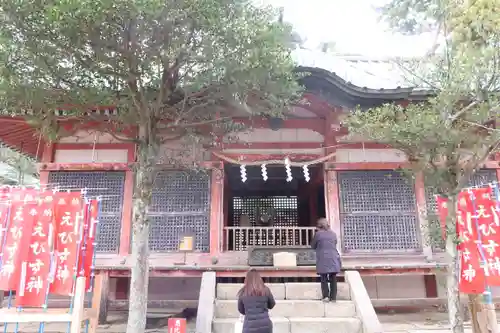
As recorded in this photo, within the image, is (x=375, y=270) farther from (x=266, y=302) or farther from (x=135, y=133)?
(x=135, y=133)

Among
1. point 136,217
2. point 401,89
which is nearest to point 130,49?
point 136,217

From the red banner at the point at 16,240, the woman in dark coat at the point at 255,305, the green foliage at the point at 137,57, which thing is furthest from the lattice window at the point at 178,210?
the woman in dark coat at the point at 255,305

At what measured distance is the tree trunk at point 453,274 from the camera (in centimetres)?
453

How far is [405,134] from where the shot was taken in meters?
4.89

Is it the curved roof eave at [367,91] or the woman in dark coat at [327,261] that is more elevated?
the curved roof eave at [367,91]

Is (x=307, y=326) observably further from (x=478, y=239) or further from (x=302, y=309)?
(x=478, y=239)

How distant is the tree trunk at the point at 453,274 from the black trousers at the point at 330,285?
225 cm

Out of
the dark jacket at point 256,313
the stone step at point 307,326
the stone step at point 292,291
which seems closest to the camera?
the dark jacket at point 256,313

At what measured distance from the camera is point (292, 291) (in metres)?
6.99

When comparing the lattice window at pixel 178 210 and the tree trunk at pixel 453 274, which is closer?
the tree trunk at pixel 453 274

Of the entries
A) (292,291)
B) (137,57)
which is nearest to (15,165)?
(137,57)

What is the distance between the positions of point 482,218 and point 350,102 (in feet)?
12.4

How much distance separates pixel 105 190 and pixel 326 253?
5169mm

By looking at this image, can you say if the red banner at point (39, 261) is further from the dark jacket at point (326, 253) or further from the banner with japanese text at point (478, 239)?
the banner with japanese text at point (478, 239)
